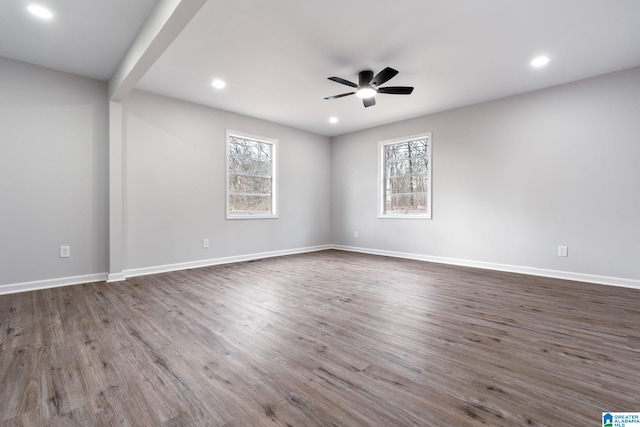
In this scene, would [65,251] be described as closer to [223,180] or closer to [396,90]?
[223,180]

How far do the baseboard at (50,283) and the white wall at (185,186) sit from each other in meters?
0.39

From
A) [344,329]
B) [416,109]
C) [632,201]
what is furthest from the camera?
[416,109]

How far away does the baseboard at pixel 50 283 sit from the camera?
3.31m

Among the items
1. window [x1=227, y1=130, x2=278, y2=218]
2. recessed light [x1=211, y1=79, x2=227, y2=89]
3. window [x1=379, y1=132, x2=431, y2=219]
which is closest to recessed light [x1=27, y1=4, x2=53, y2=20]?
recessed light [x1=211, y1=79, x2=227, y2=89]

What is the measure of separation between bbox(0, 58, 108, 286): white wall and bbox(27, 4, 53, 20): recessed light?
127 centimetres

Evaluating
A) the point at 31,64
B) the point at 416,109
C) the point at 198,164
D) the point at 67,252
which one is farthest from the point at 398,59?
the point at 67,252

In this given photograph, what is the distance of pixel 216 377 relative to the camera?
1.65 meters

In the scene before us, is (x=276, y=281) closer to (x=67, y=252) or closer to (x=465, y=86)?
(x=67, y=252)

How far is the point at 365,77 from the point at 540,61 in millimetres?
2064

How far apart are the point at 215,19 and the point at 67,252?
3.40 m

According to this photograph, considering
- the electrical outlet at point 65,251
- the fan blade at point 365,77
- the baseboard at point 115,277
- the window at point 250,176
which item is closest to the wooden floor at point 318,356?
the baseboard at point 115,277

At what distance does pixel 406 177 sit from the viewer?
5.79 m

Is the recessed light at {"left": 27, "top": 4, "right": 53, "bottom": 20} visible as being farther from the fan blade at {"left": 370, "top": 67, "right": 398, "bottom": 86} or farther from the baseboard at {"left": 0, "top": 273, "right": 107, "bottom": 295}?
the fan blade at {"left": 370, "top": 67, "right": 398, "bottom": 86}

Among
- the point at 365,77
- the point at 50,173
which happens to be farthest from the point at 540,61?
the point at 50,173
